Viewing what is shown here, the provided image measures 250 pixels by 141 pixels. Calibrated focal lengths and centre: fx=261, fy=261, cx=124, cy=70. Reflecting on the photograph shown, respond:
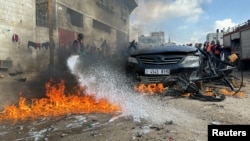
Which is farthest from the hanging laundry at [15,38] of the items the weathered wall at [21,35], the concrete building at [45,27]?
the weathered wall at [21,35]

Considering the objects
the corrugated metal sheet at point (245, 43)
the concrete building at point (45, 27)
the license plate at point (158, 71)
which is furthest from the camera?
the corrugated metal sheet at point (245, 43)

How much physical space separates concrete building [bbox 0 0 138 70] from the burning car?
28.6 feet

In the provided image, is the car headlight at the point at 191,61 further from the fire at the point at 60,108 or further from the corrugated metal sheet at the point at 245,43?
the corrugated metal sheet at the point at 245,43

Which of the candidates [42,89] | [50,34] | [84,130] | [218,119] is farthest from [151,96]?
[50,34]

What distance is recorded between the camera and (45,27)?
16.0 m

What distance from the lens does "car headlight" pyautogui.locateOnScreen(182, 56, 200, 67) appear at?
19.4 feet

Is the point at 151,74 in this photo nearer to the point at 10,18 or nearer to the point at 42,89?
the point at 42,89

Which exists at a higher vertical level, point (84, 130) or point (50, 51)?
point (50, 51)

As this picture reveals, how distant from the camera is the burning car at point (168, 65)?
5875 mm

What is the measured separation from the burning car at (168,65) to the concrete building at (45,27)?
8711 millimetres

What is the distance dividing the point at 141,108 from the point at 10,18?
33.7ft

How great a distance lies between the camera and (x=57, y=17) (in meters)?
17.3

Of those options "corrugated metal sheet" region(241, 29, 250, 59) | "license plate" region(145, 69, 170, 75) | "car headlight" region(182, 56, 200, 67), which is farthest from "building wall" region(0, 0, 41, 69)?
"corrugated metal sheet" region(241, 29, 250, 59)

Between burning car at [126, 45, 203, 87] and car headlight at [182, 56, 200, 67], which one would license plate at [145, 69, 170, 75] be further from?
car headlight at [182, 56, 200, 67]
